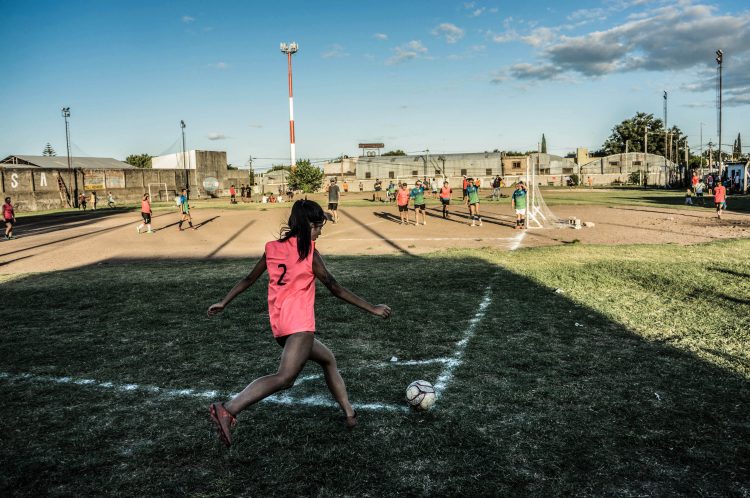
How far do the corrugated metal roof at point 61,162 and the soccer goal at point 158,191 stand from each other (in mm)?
11286

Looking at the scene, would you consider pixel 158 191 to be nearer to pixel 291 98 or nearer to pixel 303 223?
pixel 291 98

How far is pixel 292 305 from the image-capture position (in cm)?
408

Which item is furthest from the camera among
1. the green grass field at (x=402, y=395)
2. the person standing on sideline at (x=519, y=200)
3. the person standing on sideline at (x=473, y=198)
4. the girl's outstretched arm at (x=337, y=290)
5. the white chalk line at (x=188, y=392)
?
the person standing on sideline at (x=473, y=198)

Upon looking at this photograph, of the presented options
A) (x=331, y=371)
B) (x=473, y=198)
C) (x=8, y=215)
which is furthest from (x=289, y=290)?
(x=8, y=215)

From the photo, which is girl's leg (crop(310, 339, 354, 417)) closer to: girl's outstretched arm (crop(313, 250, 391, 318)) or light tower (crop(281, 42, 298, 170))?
girl's outstretched arm (crop(313, 250, 391, 318))

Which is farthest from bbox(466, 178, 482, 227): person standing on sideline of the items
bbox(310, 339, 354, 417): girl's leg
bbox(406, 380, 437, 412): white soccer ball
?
bbox(310, 339, 354, 417): girl's leg

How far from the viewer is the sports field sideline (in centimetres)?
382

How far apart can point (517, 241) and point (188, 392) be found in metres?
13.9

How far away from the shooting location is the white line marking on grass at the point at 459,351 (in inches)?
219

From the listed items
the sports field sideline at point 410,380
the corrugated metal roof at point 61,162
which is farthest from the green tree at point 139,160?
the sports field sideline at point 410,380

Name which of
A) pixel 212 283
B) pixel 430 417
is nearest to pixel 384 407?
pixel 430 417

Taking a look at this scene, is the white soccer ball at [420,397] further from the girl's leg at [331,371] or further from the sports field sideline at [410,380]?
the girl's leg at [331,371]

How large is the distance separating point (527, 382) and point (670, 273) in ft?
23.1

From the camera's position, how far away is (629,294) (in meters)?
9.27
